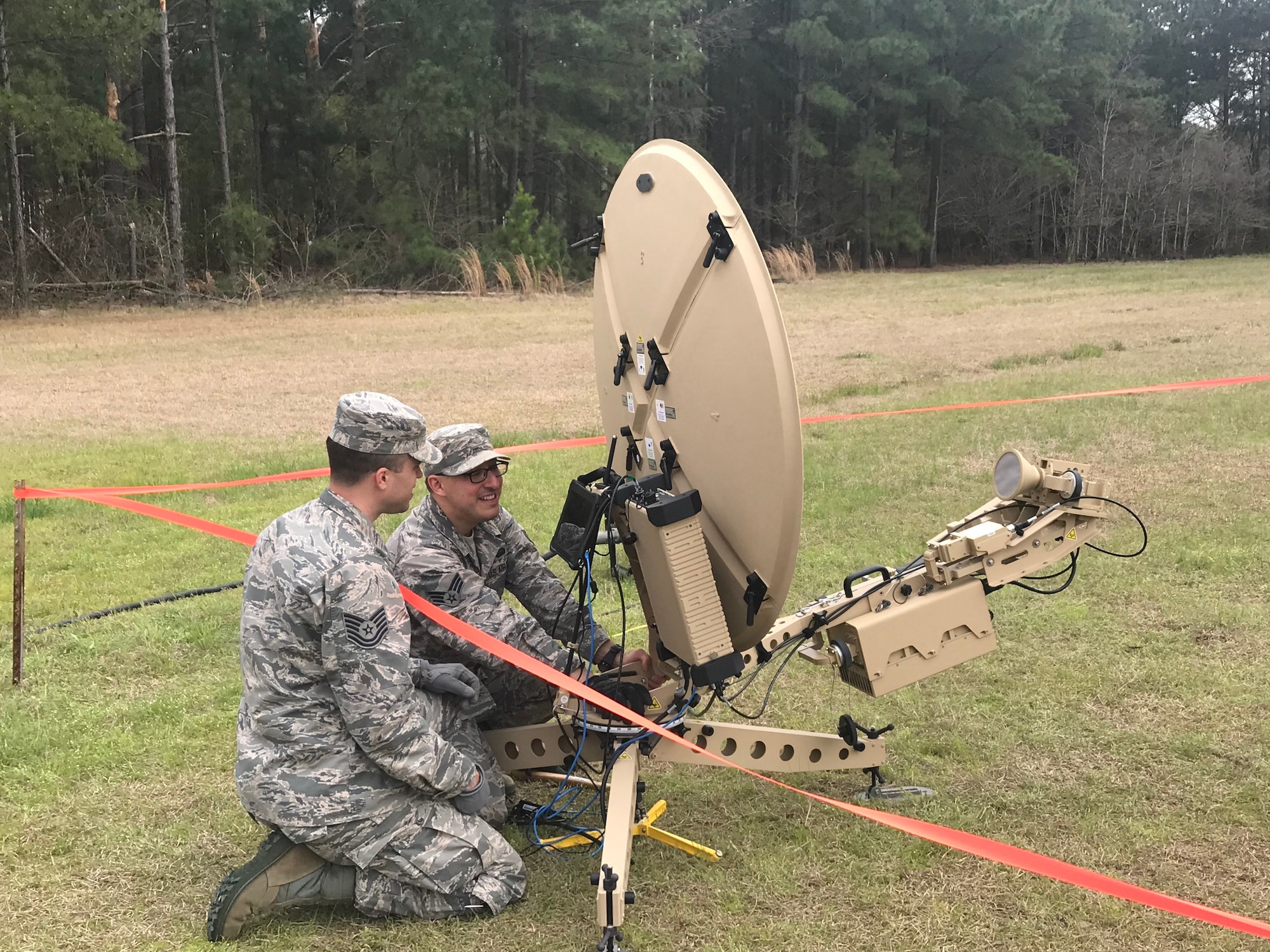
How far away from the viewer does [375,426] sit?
3.71 metres

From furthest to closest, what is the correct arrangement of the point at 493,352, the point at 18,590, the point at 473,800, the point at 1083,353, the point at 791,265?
the point at 791,265 → the point at 493,352 → the point at 1083,353 → the point at 18,590 → the point at 473,800

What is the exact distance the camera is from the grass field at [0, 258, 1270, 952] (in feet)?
13.0

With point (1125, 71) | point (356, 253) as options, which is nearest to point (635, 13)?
point (356, 253)

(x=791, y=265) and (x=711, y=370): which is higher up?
(x=791, y=265)

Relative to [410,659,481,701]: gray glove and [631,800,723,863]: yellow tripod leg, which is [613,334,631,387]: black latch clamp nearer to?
[410,659,481,701]: gray glove

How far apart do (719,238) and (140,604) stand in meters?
5.56

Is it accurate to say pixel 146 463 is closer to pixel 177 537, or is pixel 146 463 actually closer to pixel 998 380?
pixel 177 537

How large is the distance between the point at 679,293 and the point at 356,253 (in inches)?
1467

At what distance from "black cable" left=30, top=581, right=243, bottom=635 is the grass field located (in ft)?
0.41

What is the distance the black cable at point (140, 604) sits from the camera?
23.8ft

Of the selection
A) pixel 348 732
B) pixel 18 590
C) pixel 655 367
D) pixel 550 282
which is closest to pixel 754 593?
pixel 655 367

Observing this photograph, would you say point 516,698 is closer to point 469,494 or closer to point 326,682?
point 469,494

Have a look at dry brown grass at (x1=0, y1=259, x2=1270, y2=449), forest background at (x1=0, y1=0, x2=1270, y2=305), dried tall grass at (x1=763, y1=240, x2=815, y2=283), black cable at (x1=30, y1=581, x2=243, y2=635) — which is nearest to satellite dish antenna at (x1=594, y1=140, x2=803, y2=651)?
black cable at (x1=30, y1=581, x2=243, y2=635)

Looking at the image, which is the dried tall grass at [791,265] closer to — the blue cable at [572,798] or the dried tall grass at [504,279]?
the dried tall grass at [504,279]
